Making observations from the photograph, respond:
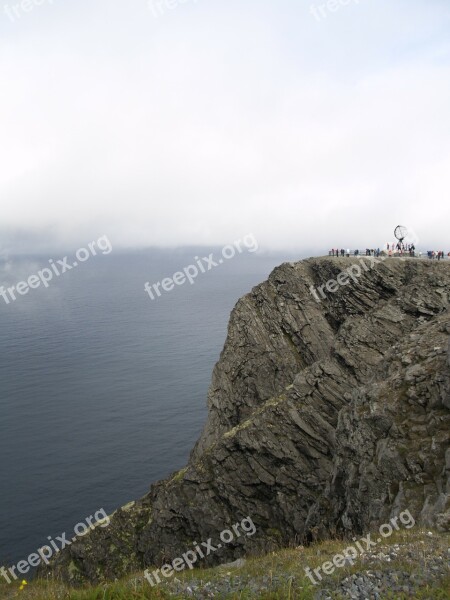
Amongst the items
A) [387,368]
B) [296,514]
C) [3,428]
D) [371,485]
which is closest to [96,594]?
[371,485]

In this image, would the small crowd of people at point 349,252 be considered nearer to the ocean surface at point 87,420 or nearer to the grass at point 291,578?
the ocean surface at point 87,420

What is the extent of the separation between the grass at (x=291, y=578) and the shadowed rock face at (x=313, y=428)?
6.94 feet

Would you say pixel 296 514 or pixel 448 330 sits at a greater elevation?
pixel 448 330

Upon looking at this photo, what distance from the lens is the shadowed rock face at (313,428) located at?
23.4 metres

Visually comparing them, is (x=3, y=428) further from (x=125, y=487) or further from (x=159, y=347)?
(x=159, y=347)

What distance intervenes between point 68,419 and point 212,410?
5254cm

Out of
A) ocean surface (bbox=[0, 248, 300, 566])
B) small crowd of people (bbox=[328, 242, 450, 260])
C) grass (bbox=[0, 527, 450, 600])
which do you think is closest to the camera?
grass (bbox=[0, 527, 450, 600])

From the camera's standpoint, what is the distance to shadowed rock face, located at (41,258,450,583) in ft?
A: 76.8

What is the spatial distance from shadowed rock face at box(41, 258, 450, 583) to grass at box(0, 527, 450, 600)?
212 centimetres

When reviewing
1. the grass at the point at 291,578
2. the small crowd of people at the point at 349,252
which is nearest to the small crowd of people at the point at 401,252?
the small crowd of people at the point at 349,252

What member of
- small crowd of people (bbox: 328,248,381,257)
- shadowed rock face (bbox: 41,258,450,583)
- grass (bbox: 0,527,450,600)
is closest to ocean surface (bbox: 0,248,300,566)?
shadowed rock face (bbox: 41,258,450,583)

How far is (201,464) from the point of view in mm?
40281

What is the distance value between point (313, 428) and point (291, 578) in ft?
76.1

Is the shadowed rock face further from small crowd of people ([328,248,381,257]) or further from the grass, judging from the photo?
small crowd of people ([328,248,381,257])
